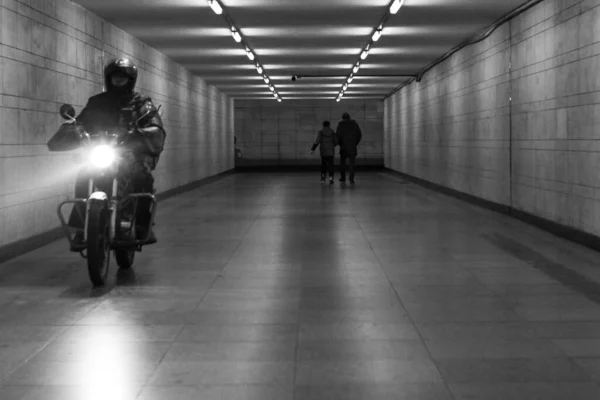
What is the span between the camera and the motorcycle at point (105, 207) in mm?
7328

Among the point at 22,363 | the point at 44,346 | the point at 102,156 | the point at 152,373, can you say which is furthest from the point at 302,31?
the point at 152,373

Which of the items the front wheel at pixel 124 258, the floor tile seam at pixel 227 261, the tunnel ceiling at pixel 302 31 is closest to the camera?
the floor tile seam at pixel 227 261

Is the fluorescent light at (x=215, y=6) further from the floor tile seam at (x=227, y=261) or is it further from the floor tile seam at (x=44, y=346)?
the floor tile seam at (x=44, y=346)

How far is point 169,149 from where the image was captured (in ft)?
69.1

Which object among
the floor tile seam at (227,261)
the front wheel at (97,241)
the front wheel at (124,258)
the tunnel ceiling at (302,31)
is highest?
the tunnel ceiling at (302,31)

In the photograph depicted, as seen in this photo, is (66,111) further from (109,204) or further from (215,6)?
Answer: (215,6)

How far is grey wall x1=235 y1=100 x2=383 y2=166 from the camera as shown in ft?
144

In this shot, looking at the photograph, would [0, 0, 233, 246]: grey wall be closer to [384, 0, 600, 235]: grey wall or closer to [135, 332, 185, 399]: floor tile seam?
[135, 332, 185, 399]: floor tile seam

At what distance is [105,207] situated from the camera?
748cm

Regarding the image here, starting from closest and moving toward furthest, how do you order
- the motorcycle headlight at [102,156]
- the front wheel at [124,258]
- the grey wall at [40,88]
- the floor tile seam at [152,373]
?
the floor tile seam at [152,373] < the motorcycle headlight at [102,156] < the front wheel at [124,258] < the grey wall at [40,88]

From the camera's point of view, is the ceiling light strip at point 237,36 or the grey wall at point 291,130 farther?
the grey wall at point 291,130

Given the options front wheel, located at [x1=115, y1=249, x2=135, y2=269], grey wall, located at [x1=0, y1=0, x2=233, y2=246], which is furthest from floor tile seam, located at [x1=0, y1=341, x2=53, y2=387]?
grey wall, located at [x1=0, y1=0, x2=233, y2=246]

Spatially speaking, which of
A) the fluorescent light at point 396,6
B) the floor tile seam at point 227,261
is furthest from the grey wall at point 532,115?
the floor tile seam at point 227,261

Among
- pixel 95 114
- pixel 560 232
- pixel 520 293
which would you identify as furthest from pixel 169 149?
pixel 520 293
